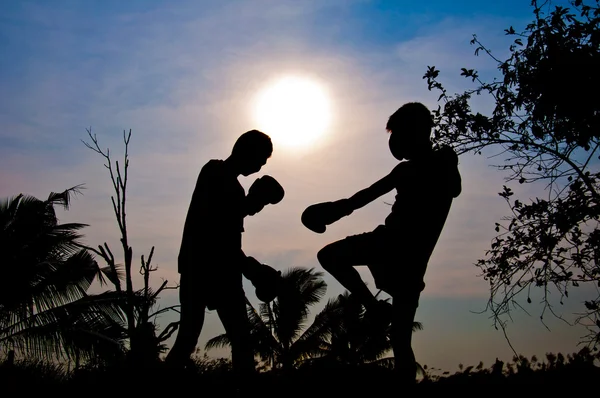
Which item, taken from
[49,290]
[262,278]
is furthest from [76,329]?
[262,278]

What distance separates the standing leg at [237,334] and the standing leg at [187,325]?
0.17m

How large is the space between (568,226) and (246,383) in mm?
7539

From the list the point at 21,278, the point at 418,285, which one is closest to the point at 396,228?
the point at 418,285

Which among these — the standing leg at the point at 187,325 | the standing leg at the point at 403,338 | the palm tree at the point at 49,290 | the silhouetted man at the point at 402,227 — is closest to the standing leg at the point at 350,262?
the silhouetted man at the point at 402,227

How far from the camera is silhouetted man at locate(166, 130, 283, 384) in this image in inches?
154

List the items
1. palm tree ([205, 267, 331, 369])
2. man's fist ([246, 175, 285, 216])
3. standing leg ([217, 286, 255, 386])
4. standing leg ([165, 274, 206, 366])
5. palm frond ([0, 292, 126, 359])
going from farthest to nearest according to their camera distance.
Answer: palm tree ([205, 267, 331, 369]), palm frond ([0, 292, 126, 359]), man's fist ([246, 175, 285, 216]), standing leg ([217, 286, 255, 386]), standing leg ([165, 274, 206, 366])

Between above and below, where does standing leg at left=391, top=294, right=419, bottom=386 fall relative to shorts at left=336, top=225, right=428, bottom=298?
below

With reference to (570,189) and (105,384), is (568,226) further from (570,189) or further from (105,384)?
(105,384)

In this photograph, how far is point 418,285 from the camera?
3848 millimetres

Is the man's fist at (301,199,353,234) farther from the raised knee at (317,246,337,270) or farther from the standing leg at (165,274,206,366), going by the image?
the standing leg at (165,274,206,366)

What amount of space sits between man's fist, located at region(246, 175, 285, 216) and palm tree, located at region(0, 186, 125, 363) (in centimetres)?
834

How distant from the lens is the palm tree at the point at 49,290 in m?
12.7

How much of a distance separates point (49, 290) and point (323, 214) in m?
12.3

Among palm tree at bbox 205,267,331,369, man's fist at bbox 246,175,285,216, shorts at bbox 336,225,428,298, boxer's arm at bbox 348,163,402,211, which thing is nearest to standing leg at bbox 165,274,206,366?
man's fist at bbox 246,175,285,216
